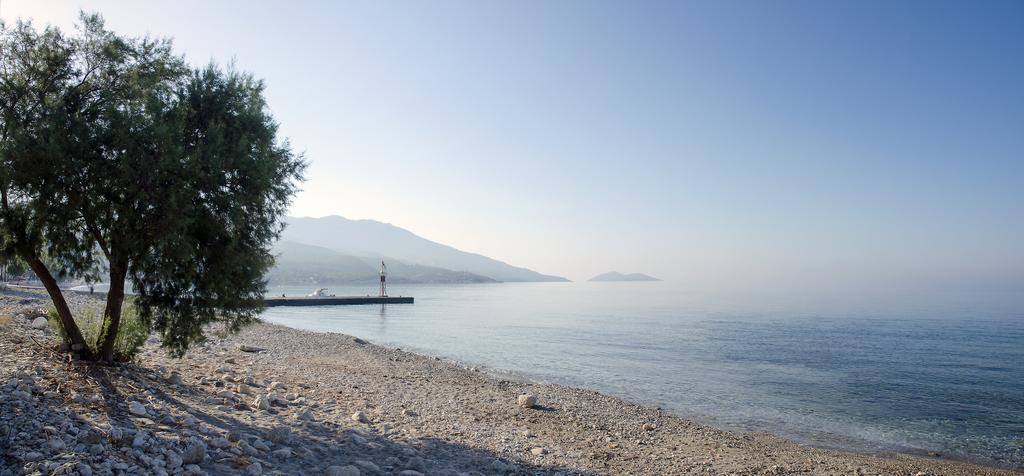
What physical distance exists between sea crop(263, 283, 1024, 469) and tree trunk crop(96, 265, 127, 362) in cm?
1680

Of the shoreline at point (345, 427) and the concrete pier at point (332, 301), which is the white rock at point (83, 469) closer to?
the shoreline at point (345, 427)

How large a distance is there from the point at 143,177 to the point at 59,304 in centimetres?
405

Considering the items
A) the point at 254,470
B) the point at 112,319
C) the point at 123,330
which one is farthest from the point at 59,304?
the point at 254,470

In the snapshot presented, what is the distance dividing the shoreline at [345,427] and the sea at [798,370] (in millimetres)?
2448

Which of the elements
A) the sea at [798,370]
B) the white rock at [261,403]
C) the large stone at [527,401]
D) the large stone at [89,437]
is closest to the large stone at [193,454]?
the large stone at [89,437]

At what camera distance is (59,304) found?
11.3m

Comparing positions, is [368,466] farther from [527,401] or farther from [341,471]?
[527,401]

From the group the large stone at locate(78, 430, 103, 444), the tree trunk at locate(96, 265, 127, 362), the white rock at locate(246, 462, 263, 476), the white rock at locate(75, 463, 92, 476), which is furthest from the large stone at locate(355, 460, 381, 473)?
the tree trunk at locate(96, 265, 127, 362)

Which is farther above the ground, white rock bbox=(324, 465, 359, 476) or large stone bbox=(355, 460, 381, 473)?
white rock bbox=(324, 465, 359, 476)

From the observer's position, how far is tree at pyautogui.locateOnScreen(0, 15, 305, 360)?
985 cm

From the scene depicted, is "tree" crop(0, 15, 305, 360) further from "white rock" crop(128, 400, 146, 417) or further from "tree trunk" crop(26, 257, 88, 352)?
"white rock" crop(128, 400, 146, 417)

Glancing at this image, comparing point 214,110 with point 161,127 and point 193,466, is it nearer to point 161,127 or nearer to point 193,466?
point 161,127

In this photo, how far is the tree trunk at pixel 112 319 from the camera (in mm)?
11508

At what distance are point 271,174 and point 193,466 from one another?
6.53 meters
